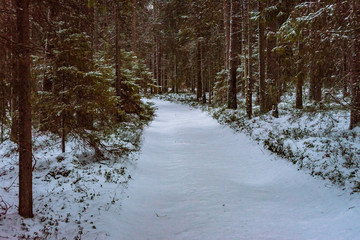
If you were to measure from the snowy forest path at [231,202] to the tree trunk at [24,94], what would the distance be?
1.76m

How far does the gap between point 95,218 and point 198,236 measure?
207 cm

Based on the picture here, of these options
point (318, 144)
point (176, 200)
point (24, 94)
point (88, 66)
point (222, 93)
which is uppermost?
point (88, 66)

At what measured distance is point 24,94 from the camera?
13.8 feet

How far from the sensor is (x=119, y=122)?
13.7 meters

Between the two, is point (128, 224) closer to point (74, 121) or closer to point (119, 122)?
point (74, 121)

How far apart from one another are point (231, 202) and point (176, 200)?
4.37ft

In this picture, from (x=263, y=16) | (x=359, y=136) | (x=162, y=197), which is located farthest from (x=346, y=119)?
(x=162, y=197)

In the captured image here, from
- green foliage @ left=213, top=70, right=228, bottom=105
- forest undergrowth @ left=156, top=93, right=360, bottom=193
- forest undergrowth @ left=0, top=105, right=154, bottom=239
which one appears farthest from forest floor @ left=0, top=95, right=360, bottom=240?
green foliage @ left=213, top=70, right=228, bottom=105

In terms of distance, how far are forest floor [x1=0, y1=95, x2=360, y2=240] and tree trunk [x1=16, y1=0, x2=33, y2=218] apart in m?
0.80

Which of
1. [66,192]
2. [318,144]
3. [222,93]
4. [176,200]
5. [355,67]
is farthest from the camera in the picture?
[222,93]

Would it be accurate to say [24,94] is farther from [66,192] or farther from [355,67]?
[355,67]

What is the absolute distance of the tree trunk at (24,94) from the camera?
4152mm

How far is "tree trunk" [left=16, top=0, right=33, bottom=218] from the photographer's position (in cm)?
415

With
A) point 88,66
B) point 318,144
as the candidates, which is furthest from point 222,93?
point 88,66
